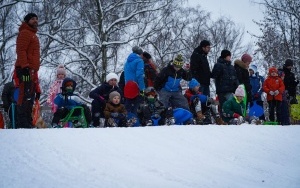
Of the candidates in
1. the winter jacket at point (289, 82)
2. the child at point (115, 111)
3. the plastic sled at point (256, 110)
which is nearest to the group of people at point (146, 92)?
the child at point (115, 111)

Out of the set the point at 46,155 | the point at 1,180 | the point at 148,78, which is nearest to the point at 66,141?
the point at 46,155

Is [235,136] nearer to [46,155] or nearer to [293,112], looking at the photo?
[46,155]

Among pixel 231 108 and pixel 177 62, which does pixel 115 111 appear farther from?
pixel 231 108

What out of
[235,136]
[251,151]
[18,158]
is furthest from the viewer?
[235,136]

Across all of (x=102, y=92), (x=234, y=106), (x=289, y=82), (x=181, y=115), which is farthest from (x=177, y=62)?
(x=289, y=82)

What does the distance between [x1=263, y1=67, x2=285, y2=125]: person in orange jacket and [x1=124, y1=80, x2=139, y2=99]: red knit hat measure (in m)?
3.30

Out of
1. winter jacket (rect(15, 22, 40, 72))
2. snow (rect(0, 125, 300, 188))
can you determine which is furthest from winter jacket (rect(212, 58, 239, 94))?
winter jacket (rect(15, 22, 40, 72))

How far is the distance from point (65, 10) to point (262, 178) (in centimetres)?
1396

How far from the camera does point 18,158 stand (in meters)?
3.45

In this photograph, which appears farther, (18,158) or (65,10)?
(65,10)

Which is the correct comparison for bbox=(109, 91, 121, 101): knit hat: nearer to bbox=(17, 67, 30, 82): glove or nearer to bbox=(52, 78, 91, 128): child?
bbox=(52, 78, 91, 128): child

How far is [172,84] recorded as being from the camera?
25.3 feet

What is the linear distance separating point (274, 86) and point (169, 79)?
292cm

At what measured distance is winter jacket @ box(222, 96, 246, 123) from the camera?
315 inches
